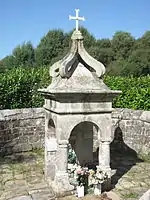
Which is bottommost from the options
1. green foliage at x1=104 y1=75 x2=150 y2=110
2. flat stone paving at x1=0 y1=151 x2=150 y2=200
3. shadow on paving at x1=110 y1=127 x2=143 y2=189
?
flat stone paving at x1=0 y1=151 x2=150 y2=200

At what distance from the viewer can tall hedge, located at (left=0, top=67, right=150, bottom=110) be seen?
8.45 meters

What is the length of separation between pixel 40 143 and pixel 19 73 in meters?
2.68

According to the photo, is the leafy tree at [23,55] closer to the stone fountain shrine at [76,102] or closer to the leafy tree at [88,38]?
the leafy tree at [88,38]

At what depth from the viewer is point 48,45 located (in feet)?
135

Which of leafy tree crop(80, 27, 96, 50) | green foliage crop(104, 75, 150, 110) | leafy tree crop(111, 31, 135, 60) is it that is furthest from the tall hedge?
leafy tree crop(80, 27, 96, 50)

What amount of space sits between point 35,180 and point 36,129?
9.56ft

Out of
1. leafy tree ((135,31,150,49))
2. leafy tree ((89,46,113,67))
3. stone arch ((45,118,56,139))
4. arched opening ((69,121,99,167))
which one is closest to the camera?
stone arch ((45,118,56,139))

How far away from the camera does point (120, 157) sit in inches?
293

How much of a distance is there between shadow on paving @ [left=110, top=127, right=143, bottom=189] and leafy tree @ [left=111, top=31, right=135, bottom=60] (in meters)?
29.6

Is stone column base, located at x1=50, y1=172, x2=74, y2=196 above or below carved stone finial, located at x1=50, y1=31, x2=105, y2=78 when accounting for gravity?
below

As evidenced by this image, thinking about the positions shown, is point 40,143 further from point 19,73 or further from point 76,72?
→ point 76,72

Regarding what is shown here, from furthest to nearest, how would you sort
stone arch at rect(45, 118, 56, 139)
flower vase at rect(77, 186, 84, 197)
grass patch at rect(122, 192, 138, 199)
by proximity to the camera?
stone arch at rect(45, 118, 56, 139) → grass patch at rect(122, 192, 138, 199) → flower vase at rect(77, 186, 84, 197)

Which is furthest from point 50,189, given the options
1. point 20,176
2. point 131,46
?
point 131,46

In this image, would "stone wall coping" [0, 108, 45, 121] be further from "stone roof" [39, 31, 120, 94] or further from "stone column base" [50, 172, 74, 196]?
"stone column base" [50, 172, 74, 196]
